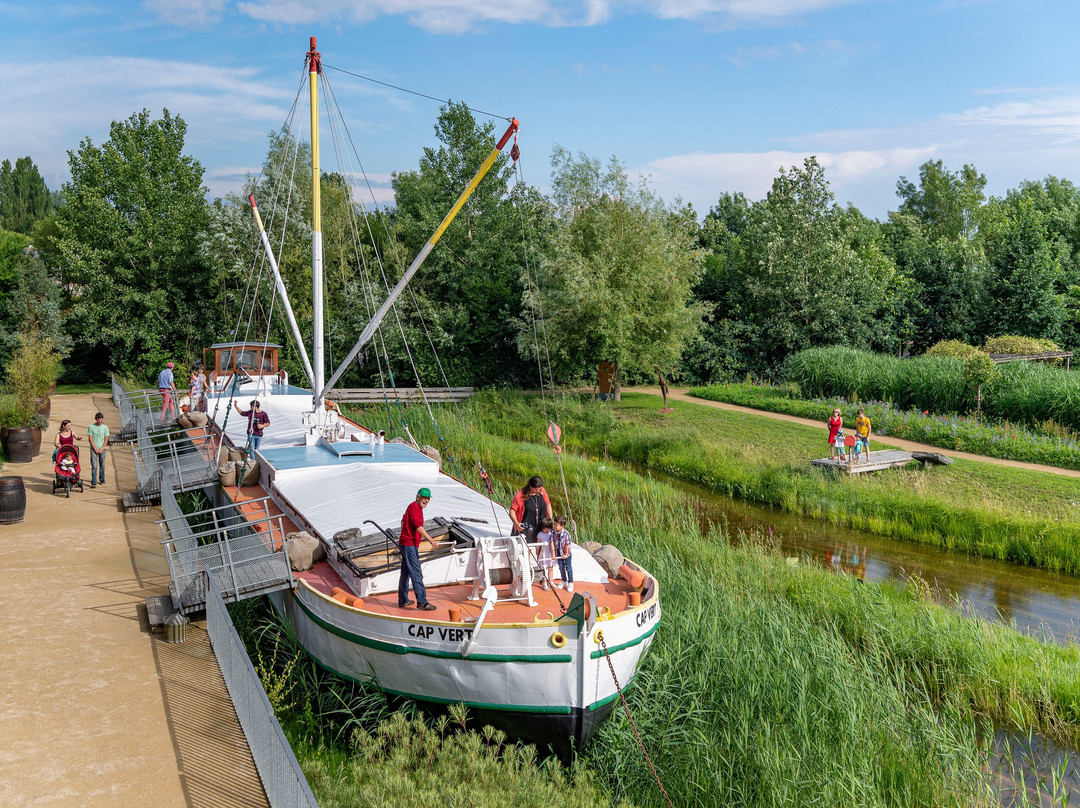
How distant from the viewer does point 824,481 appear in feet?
71.7

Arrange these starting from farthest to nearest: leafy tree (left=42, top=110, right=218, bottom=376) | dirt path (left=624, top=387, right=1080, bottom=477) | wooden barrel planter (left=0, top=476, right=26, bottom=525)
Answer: leafy tree (left=42, top=110, right=218, bottom=376)
dirt path (left=624, top=387, right=1080, bottom=477)
wooden barrel planter (left=0, top=476, right=26, bottom=525)

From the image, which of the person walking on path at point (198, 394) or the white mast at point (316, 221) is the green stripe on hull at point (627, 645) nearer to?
the white mast at point (316, 221)

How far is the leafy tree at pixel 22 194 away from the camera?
274ft

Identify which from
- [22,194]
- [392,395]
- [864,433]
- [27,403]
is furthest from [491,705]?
[22,194]

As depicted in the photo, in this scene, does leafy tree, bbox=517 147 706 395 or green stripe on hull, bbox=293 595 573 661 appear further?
leafy tree, bbox=517 147 706 395

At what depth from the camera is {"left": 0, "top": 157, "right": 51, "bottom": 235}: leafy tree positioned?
3285 inches

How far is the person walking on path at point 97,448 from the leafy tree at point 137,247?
64.4ft

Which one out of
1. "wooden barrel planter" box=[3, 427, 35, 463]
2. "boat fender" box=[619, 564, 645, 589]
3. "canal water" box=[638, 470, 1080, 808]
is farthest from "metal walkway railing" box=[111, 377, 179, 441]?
"boat fender" box=[619, 564, 645, 589]

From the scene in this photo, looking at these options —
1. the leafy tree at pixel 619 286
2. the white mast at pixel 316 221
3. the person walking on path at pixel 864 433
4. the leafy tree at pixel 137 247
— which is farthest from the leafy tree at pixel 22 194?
the person walking on path at pixel 864 433

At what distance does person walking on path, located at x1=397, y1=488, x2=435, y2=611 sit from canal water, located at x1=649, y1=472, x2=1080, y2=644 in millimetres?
8930

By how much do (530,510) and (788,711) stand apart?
4098 millimetres

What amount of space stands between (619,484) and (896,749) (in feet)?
43.0

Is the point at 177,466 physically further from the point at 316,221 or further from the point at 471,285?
the point at 471,285

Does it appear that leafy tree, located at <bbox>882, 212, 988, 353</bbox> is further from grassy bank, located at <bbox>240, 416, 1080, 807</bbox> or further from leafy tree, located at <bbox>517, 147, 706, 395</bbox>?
grassy bank, located at <bbox>240, 416, 1080, 807</bbox>
